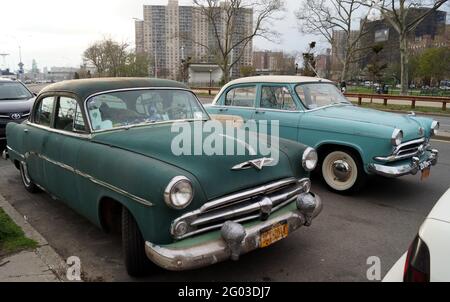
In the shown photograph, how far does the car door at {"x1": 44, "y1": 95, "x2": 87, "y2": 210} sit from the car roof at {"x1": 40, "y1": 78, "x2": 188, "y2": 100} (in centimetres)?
12

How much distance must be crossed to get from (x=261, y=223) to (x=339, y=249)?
1.18 metres

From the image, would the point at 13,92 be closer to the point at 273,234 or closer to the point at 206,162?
the point at 206,162

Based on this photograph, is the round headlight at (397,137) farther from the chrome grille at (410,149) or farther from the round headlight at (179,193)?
the round headlight at (179,193)

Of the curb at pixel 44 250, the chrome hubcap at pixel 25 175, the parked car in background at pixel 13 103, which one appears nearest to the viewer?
the curb at pixel 44 250

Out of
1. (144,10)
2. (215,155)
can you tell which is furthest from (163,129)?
(144,10)

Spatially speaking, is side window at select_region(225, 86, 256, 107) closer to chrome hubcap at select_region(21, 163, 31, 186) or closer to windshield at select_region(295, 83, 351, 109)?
windshield at select_region(295, 83, 351, 109)

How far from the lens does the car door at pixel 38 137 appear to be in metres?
4.83

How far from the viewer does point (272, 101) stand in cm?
684

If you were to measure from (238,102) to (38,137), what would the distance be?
12.3 feet

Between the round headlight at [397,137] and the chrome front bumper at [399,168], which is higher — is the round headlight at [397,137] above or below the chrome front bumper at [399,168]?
above

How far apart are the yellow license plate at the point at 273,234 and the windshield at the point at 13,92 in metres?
9.22

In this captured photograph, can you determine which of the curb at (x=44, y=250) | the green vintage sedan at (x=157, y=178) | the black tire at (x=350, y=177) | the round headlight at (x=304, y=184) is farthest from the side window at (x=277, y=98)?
the curb at (x=44, y=250)

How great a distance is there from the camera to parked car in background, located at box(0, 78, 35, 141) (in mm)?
8992

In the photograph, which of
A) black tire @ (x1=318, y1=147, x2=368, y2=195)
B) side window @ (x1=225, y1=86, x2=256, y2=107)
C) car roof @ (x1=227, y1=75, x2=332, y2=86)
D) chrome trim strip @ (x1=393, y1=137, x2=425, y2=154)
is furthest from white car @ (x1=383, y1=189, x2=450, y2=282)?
side window @ (x1=225, y1=86, x2=256, y2=107)
